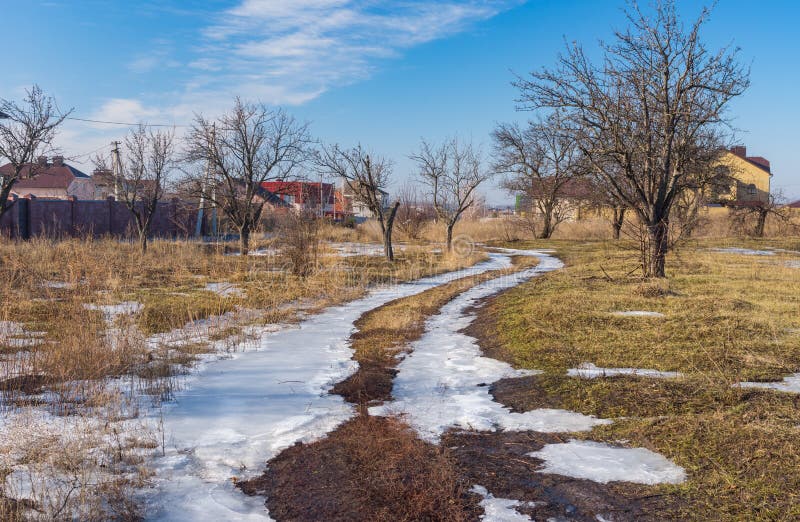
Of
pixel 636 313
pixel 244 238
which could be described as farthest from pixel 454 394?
pixel 244 238

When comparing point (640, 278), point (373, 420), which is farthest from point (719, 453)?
point (640, 278)

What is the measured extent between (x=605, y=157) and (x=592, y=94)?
4.70 feet

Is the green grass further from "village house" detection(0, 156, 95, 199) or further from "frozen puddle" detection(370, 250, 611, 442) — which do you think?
"village house" detection(0, 156, 95, 199)

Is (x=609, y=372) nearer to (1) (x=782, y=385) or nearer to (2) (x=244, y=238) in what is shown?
(1) (x=782, y=385)

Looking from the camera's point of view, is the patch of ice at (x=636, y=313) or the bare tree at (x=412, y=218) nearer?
the patch of ice at (x=636, y=313)

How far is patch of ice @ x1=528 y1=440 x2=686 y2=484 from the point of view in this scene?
3738mm

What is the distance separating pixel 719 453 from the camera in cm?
391

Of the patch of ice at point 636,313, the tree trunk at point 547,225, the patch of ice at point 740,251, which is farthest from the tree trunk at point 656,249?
the tree trunk at point 547,225

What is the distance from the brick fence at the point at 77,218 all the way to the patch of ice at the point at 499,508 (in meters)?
19.9

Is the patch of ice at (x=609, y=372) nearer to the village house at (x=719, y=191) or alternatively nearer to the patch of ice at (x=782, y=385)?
the patch of ice at (x=782, y=385)

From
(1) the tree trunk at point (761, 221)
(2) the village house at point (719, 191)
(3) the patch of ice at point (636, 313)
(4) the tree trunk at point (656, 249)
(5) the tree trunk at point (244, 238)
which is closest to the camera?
(3) the patch of ice at point (636, 313)

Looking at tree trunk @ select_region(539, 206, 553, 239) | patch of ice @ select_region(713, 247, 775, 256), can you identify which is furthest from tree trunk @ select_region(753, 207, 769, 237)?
tree trunk @ select_region(539, 206, 553, 239)

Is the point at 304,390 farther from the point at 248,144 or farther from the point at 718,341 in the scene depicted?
the point at 248,144

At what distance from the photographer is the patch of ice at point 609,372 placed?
579cm
